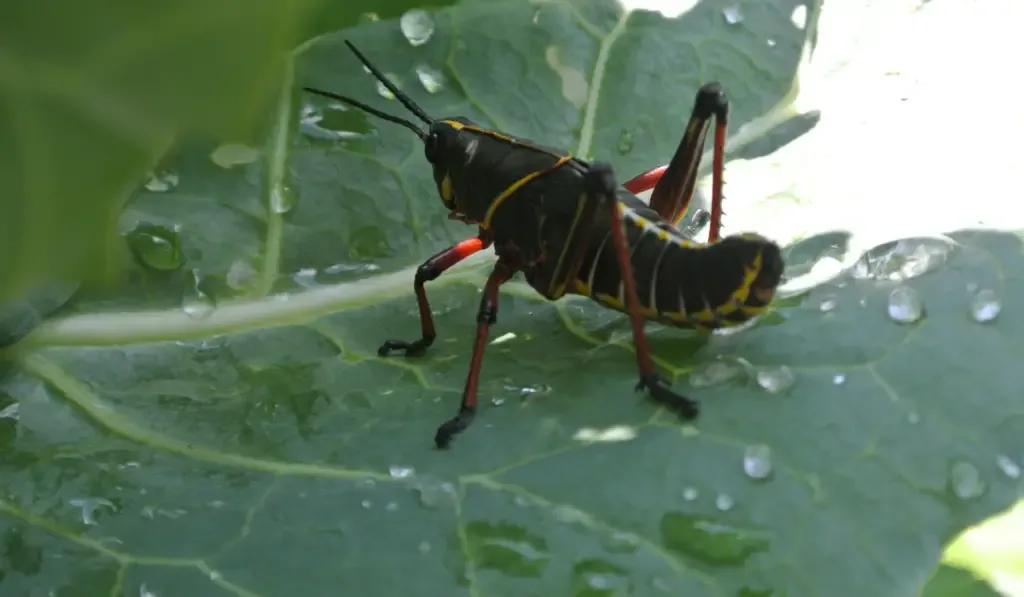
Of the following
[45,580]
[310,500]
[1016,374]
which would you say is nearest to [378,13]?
[310,500]

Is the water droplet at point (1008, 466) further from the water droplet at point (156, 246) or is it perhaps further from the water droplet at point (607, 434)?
the water droplet at point (156, 246)

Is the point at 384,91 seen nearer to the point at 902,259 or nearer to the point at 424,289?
the point at 424,289

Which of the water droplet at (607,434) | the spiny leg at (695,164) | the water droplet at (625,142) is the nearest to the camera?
the water droplet at (607,434)

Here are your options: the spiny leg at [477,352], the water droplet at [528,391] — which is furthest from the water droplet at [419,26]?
the water droplet at [528,391]

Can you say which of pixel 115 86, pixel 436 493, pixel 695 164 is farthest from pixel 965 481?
pixel 115 86

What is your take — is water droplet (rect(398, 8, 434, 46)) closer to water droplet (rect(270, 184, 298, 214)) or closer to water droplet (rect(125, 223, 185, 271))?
water droplet (rect(270, 184, 298, 214))
